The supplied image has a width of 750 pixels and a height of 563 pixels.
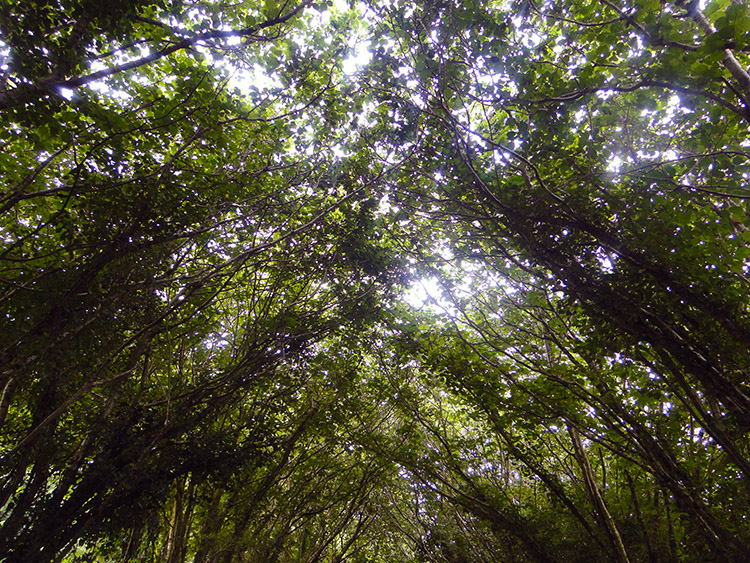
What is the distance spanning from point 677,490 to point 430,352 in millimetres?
2741

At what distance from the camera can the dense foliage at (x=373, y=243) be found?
265 cm

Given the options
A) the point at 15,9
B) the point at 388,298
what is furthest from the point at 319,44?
the point at 388,298

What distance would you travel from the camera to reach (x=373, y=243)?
557cm

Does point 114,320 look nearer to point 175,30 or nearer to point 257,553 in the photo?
point 175,30

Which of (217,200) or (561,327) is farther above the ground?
(217,200)

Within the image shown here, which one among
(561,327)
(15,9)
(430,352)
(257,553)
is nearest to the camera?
(15,9)

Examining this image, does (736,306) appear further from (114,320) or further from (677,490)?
(114,320)

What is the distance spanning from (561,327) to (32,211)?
6.57m

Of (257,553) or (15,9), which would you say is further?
(257,553)

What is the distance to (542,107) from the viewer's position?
309 cm

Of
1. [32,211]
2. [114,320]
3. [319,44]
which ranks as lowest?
[114,320]

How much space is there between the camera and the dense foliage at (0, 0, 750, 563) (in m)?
2.65

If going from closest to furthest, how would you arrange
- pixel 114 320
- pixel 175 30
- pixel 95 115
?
1. pixel 175 30
2. pixel 95 115
3. pixel 114 320

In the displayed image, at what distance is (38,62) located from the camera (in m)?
2.17
